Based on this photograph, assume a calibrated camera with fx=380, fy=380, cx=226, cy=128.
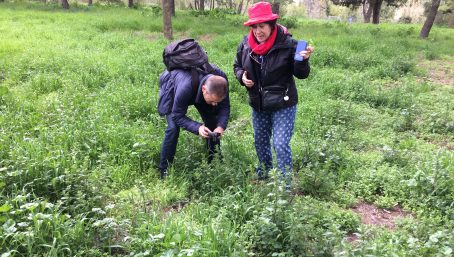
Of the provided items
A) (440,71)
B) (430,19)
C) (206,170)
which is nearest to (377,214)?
(206,170)

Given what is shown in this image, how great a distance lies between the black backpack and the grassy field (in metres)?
0.80

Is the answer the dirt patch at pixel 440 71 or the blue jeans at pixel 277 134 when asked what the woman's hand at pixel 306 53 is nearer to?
the blue jeans at pixel 277 134

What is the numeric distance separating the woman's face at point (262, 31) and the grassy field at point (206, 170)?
143cm

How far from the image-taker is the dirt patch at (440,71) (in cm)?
908

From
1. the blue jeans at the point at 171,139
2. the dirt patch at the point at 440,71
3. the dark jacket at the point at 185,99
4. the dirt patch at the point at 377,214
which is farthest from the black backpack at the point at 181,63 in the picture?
the dirt patch at the point at 440,71

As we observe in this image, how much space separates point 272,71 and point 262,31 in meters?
0.41

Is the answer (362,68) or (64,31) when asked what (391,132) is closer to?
(362,68)

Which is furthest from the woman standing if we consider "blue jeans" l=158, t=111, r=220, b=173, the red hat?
"blue jeans" l=158, t=111, r=220, b=173

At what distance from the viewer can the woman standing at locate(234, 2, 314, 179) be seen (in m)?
3.70

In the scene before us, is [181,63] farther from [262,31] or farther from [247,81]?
[262,31]

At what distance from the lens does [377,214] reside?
13.5ft

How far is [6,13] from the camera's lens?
56.1ft

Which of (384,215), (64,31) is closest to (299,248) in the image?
(384,215)


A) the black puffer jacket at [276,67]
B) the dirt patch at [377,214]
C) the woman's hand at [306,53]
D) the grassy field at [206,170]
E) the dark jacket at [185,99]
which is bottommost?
the dirt patch at [377,214]
